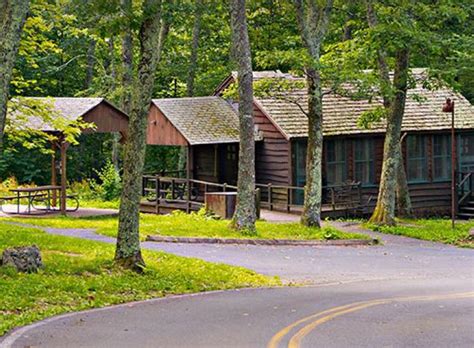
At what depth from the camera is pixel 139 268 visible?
59.1 feet

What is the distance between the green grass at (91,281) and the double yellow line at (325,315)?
9.54ft

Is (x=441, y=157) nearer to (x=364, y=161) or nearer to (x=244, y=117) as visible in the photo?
(x=364, y=161)

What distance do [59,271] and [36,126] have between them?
1540 centimetres

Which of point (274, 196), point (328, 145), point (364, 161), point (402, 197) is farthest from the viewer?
point (364, 161)

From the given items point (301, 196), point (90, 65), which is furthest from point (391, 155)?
point (90, 65)

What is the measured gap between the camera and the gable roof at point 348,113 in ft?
119

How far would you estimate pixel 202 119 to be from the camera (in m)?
37.6

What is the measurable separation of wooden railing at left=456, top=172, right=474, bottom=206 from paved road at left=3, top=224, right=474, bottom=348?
1735 cm

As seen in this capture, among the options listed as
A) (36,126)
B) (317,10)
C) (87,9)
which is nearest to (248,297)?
(87,9)

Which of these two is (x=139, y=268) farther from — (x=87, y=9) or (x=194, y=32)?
(x=194, y=32)

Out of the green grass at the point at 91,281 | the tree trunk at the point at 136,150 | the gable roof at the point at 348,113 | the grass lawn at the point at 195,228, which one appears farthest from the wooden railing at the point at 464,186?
the tree trunk at the point at 136,150

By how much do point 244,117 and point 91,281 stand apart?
10.6m

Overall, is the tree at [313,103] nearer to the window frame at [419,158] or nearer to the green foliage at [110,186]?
the window frame at [419,158]

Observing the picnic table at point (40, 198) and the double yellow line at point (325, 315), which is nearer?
the double yellow line at point (325, 315)
